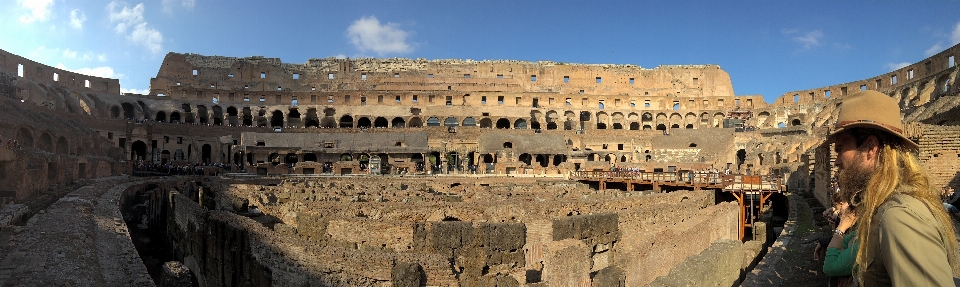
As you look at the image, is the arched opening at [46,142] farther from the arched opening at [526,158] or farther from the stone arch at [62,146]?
the arched opening at [526,158]

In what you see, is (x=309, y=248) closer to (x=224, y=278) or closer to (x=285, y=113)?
(x=224, y=278)

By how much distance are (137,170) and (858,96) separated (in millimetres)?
37110

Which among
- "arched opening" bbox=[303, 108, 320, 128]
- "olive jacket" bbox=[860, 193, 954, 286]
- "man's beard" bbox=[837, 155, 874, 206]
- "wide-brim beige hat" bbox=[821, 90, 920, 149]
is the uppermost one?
"arched opening" bbox=[303, 108, 320, 128]

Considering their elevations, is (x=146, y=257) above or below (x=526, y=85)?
below

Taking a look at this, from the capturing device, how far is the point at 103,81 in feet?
152

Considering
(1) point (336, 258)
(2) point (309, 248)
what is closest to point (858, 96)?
(1) point (336, 258)

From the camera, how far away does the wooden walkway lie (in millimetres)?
19552

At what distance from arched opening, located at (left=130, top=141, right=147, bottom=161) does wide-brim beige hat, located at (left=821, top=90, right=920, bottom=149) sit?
4895cm

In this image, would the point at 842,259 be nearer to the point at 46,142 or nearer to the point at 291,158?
the point at 46,142

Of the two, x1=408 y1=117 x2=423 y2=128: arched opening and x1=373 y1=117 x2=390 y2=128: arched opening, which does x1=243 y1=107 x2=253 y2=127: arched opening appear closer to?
x1=373 y1=117 x2=390 y2=128: arched opening

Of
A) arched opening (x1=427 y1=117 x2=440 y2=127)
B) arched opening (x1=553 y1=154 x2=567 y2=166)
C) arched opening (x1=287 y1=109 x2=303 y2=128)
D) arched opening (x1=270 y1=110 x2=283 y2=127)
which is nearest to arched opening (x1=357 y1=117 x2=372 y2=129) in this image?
arched opening (x1=287 y1=109 x2=303 y2=128)

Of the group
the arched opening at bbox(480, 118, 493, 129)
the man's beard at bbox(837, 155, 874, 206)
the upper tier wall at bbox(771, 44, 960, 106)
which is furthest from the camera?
the arched opening at bbox(480, 118, 493, 129)

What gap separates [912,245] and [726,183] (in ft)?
68.8

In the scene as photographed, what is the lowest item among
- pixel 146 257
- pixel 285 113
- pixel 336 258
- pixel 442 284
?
pixel 146 257
